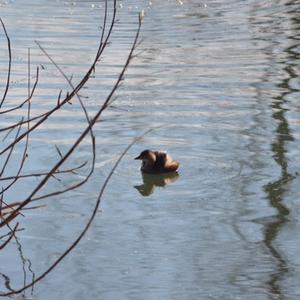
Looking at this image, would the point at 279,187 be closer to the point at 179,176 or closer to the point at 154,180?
the point at 179,176

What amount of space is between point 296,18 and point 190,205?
10307mm

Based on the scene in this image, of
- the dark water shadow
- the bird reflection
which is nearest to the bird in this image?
the bird reflection

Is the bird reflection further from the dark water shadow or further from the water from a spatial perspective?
the dark water shadow

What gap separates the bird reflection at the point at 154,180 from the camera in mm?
7212

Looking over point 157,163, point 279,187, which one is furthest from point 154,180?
point 279,187

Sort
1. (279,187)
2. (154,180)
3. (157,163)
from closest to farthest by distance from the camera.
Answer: (279,187) < (157,163) < (154,180)

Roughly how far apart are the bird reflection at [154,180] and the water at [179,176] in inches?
0.7

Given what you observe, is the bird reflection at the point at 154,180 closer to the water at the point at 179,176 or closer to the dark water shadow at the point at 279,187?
the water at the point at 179,176

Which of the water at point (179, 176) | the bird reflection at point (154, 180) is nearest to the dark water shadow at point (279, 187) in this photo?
the water at point (179, 176)

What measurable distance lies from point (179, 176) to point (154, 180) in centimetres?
19

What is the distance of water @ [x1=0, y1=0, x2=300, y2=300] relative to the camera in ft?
17.8

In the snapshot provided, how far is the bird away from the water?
81 millimetres

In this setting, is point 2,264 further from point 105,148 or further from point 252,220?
point 105,148

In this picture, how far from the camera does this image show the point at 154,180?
7.44 m
